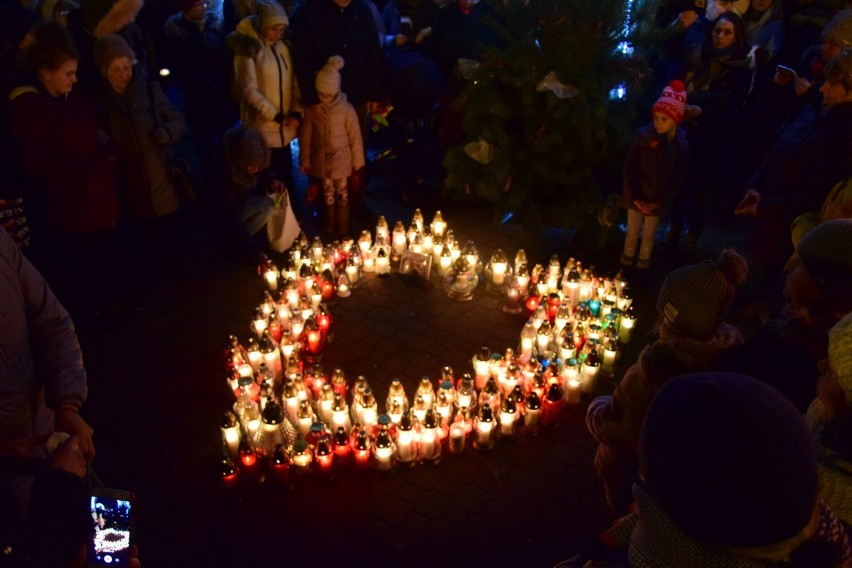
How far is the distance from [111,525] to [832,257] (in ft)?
11.2

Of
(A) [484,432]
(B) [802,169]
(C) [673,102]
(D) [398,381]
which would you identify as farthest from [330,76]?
(B) [802,169]

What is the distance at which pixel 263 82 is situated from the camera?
6902 millimetres

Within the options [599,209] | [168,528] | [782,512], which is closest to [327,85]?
[599,209]

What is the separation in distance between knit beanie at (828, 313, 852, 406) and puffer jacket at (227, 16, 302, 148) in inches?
233

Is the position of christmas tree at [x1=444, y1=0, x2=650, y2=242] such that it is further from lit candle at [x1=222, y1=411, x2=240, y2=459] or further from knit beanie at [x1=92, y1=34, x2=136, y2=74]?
lit candle at [x1=222, y1=411, x2=240, y2=459]

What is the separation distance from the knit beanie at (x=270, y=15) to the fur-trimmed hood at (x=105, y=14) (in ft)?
3.71

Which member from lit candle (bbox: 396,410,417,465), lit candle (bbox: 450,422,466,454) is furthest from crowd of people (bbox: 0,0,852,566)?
lit candle (bbox: 396,410,417,465)

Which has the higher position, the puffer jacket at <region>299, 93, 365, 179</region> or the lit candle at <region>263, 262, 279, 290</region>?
the puffer jacket at <region>299, 93, 365, 179</region>

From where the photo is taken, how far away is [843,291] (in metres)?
3.10

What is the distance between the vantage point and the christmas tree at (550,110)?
6246 millimetres

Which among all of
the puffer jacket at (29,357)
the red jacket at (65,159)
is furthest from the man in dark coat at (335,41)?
the puffer jacket at (29,357)

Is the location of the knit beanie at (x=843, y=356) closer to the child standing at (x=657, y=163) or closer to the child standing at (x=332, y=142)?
the child standing at (x=657, y=163)

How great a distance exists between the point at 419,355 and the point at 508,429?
48.9 inches

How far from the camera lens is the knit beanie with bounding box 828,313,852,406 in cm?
207
